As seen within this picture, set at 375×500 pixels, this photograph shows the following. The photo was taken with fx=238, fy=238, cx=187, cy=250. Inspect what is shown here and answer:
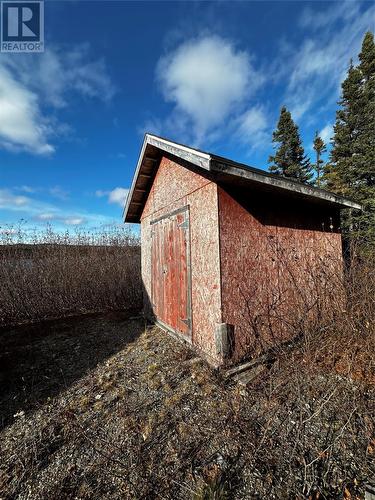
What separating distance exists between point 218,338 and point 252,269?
4.00 feet

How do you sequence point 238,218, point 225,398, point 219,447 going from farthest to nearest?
point 238,218, point 225,398, point 219,447

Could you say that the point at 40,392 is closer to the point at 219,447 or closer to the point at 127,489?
the point at 127,489

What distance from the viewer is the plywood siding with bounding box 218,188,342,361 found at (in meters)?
3.69

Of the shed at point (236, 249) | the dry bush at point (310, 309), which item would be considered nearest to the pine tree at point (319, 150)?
the shed at point (236, 249)

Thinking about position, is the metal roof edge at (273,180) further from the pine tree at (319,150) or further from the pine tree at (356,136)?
the pine tree at (319,150)

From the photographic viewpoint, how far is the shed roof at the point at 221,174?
130 inches

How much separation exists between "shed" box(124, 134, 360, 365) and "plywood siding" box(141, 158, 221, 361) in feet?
0.05

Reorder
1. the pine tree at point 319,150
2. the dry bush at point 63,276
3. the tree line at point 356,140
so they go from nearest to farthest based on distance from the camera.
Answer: the dry bush at point 63,276 < the tree line at point 356,140 < the pine tree at point 319,150

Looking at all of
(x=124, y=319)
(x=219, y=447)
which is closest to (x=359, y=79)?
(x=124, y=319)

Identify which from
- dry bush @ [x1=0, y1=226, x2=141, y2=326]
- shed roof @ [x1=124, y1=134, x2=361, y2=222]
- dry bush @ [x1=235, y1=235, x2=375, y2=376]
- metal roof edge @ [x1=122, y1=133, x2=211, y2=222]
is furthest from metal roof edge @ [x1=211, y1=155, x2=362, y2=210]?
dry bush @ [x1=0, y1=226, x2=141, y2=326]

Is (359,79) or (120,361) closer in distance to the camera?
(120,361)

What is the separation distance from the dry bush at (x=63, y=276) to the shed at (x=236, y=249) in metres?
4.22

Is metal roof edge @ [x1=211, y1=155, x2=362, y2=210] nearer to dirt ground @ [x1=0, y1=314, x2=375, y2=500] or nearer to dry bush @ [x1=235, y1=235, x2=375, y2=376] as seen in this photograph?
dry bush @ [x1=235, y1=235, x2=375, y2=376]

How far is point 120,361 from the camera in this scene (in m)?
4.28
